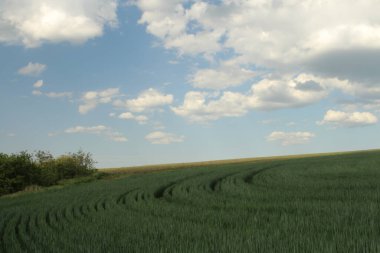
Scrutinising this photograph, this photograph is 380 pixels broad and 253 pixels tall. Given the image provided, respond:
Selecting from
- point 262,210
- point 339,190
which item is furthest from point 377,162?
point 262,210

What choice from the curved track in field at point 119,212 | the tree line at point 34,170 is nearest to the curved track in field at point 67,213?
the curved track in field at point 119,212

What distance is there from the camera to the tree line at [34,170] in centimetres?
4438

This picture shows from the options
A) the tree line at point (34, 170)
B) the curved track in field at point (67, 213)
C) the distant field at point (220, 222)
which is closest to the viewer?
the distant field at point (220, 222)

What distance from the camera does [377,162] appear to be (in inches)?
1316

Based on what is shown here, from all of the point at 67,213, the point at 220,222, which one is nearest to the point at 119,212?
the point at 67,213

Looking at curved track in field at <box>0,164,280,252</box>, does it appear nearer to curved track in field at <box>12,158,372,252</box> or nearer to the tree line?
curved track in field at <box>12,158,372,252</box>

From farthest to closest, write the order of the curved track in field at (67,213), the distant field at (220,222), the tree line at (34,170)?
the tree line at (34,170), the curved track in field at (67,213), the distant field at (220,222)

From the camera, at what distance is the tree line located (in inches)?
1747

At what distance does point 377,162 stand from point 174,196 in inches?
755

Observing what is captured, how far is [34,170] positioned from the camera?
157 ft

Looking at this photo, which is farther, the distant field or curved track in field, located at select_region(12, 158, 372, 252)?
curved track in field, located at select_region(12, 158, 372, 252)

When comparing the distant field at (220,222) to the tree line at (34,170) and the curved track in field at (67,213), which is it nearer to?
the curved track in field at (67,213)

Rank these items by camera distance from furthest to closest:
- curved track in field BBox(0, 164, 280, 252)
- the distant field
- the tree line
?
the tree line
curved track in field BBox(0, 164, 280, 252)
the distant field

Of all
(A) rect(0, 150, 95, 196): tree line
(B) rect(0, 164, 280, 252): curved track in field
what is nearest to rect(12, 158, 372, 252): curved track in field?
(B) rect(0, 164, 280, 252): curved track in field
